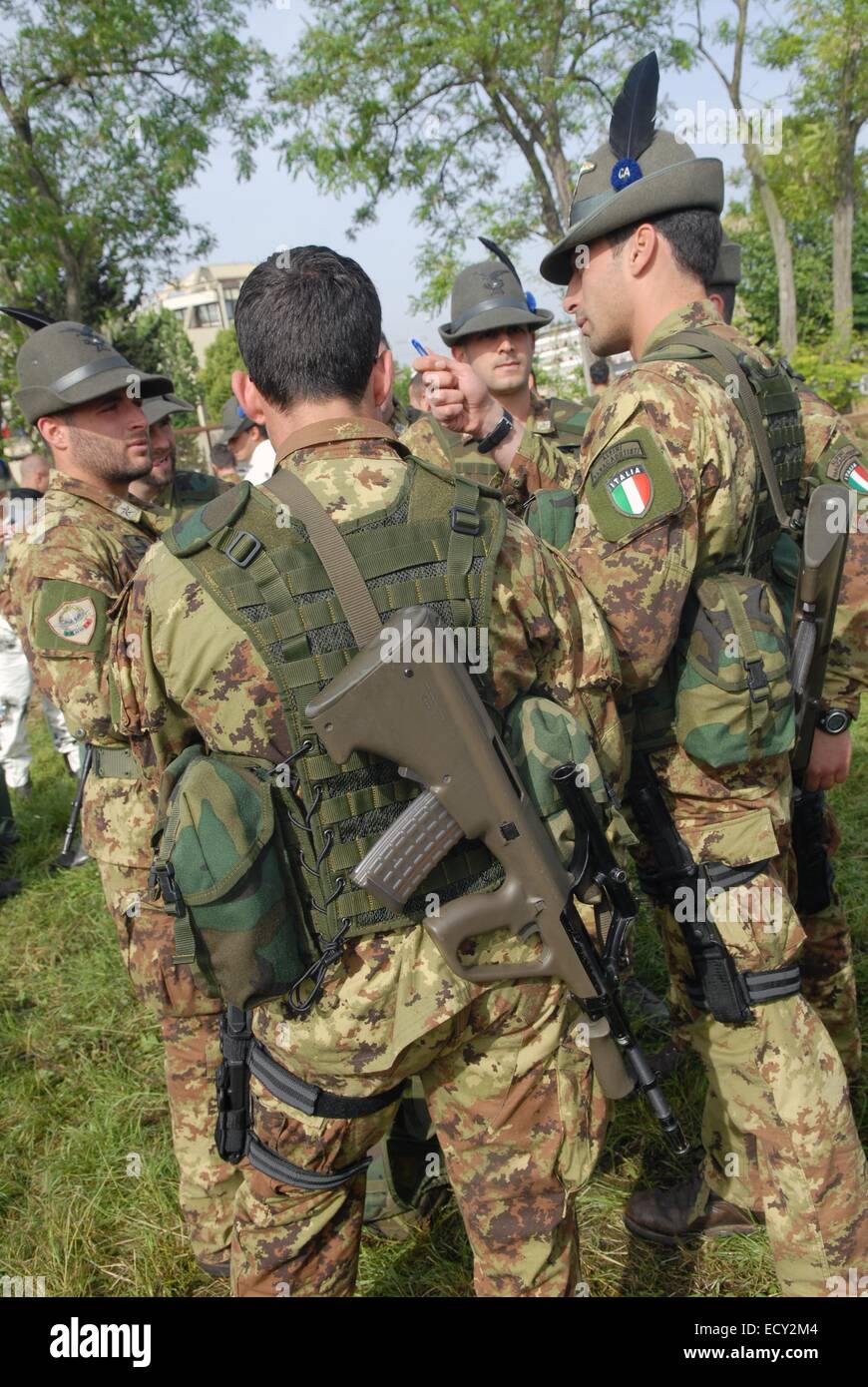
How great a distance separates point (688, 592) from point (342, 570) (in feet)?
3.40

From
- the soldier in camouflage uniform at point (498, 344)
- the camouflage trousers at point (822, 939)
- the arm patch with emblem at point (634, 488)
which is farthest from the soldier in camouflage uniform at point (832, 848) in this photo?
the soldier in camouflage uniform at point (498, 344)

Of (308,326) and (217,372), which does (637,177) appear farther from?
(217,372)

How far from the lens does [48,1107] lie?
11.5ft

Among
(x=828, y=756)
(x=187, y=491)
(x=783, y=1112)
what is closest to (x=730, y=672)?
(x=828, y=756)

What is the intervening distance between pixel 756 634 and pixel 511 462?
109cm

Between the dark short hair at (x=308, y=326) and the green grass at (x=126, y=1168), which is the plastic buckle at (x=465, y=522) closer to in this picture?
the dark short hair at (x=308, y=326)

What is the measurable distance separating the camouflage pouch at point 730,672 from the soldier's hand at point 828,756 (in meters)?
0.54

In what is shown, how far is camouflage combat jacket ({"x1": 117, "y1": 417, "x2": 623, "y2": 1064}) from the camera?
1659mm

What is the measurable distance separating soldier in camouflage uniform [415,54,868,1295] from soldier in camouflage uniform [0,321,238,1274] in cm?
113

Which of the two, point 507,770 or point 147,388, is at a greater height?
point 147,388
